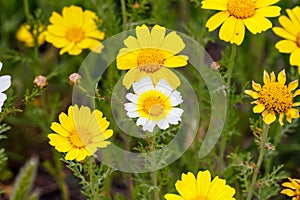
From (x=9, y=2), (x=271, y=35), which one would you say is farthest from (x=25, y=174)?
(x=271, y=35)

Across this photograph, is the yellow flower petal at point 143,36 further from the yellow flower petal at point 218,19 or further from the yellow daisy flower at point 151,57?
the yellow flower petal at point 218,19

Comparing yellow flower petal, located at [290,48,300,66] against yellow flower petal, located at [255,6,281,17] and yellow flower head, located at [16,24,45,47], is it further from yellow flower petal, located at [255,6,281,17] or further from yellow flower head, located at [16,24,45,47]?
yellow flower head, located at [16,24,45,47]

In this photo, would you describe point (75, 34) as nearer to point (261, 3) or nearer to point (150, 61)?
point (150, 61)

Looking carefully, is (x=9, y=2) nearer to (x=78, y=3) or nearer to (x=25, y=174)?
(x=78, y=3)

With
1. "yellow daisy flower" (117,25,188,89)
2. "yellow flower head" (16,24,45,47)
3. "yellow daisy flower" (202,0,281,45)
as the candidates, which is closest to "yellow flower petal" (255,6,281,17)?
"yellow daisy flower" (202,0,281,45)

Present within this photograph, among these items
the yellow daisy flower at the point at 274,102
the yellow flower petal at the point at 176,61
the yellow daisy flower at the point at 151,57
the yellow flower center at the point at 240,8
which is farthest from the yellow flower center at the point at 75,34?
the yellow daisy flower at the point at 274,102
